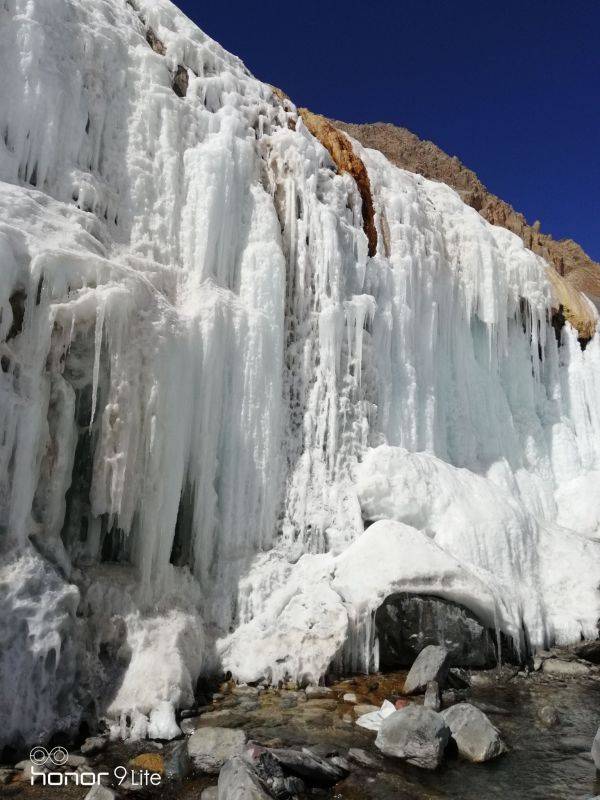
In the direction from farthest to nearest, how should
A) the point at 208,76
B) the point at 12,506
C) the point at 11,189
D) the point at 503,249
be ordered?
1. the point at 503,249
2. the point at 208,76
3. the point at 11,189
4. the point at 12,506

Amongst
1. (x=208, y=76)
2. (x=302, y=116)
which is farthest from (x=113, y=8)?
(x=302, y=116)

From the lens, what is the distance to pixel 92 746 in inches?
245

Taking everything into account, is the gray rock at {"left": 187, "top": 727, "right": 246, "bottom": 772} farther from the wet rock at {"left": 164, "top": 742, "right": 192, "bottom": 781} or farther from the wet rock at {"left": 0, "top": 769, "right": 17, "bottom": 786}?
the wet rock at {"left": 0, "top": 769, "right": 17, "bottom": 786}

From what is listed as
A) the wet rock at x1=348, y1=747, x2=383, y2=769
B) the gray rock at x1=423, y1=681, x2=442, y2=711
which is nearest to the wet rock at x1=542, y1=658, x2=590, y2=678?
the gray rock at x1=423, y1=681, x2=442, y2=711

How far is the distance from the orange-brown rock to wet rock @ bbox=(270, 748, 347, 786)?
32.9 ft

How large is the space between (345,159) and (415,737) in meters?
11.3

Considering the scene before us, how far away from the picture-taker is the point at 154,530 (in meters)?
8.36

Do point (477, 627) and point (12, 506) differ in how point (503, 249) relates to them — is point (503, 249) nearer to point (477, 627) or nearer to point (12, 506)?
point (477, 627)

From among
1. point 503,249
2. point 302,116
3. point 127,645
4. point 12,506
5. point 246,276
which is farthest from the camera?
point 503,249

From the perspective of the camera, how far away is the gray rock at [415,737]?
20.7 ft

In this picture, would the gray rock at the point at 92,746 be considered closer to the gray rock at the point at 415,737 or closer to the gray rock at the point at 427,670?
the gray rock at the point at 415,737

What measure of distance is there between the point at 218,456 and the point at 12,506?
11.4 ft

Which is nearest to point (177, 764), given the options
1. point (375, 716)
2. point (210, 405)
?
point (375, 716)

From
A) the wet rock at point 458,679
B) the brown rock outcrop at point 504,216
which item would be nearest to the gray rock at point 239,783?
the wet rock at point 458,679
